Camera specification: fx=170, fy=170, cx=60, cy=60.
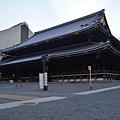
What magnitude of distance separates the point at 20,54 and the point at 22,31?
699 inches

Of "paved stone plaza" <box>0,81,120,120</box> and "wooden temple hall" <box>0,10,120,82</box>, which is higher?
"wooden temple hall" <box>0,10,120,82</box>

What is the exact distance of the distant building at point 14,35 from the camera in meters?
49.1

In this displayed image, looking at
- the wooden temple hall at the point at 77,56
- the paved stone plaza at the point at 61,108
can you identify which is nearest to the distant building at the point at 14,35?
the wooden temple hall at the point at 77,56

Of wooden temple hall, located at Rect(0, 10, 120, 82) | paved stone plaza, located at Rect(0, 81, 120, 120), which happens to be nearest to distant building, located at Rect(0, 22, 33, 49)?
wooden temple hall, located at Rect(0, 10, 120, 82)

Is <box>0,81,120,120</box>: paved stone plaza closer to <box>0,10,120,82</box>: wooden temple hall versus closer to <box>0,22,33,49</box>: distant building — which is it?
<box>0,10,120,82</box>: wooden temple hall

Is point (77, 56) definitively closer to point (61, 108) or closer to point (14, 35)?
point (61, 108)

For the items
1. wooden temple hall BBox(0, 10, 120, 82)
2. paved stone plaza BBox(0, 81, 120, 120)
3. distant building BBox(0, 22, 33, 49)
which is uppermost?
distant building BBox(0, 22, 33, 49)

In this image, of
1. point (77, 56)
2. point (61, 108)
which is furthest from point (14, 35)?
point (61, 108)

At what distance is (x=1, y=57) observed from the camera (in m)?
39.3

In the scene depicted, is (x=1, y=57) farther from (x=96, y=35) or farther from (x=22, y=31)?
(x=96, y=35)

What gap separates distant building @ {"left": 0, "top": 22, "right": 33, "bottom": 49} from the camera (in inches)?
1932

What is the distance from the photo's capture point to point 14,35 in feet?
163

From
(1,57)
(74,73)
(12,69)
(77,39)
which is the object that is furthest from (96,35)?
(1,57)

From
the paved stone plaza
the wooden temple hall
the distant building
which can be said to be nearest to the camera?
the paved stone plaza
